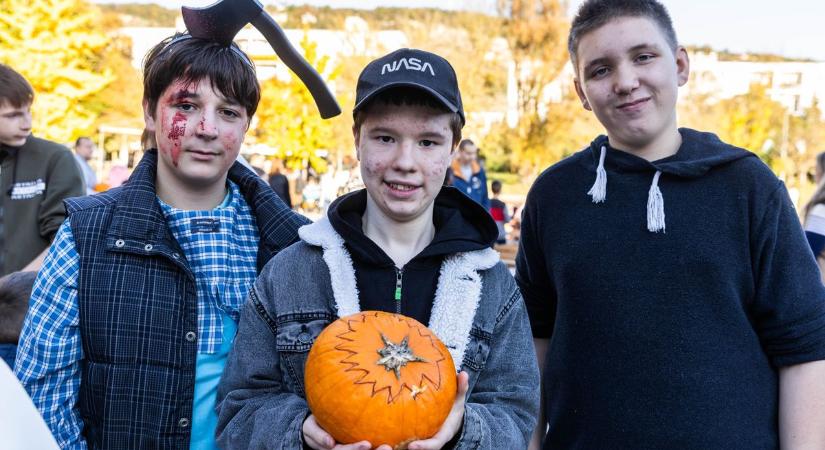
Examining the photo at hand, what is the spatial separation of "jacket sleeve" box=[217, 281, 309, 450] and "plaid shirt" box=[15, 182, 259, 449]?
292 millimetres

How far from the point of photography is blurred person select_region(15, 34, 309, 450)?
224 cm

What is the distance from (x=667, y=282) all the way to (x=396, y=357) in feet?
3.61

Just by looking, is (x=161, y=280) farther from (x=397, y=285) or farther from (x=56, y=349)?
(x=397, y=285)

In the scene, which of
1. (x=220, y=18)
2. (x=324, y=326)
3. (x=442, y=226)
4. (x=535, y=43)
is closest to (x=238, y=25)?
(x=220, y=18)

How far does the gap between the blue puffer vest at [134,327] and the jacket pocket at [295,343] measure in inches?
16.3

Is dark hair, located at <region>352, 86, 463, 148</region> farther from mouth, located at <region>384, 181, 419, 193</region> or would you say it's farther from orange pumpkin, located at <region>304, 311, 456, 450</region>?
orange pumpkin, located at <region>304, 311, 456, 450</region>

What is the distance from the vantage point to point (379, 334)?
5.82 ft

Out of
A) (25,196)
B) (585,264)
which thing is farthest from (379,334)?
(25,196)

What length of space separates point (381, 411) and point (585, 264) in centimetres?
111

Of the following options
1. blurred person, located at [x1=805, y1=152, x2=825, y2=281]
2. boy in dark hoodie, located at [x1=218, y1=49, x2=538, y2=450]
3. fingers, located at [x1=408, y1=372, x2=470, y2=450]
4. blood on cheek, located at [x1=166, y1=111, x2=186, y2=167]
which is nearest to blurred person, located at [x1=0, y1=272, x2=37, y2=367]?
blood on cheek, located at [x1=166, y1=111, x2=186, y2=167]

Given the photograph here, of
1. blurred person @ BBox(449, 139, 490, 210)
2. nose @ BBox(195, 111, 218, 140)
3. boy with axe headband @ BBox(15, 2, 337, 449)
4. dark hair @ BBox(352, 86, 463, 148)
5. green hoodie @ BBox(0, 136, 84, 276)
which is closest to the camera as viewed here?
dark hair @ BBox(352, 86, 463, 148)

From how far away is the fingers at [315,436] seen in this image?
176 centimetres

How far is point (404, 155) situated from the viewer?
208cm

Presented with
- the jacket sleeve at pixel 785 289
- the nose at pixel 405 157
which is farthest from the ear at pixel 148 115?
the jacket sleeve at pixel 785 289
